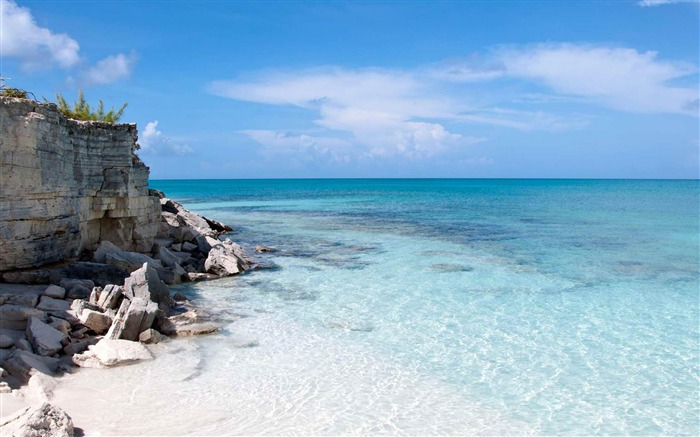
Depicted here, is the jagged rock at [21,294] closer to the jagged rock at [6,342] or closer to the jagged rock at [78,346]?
the jagged rock at [6,342]

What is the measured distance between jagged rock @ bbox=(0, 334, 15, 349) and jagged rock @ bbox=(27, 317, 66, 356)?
0.98 feet

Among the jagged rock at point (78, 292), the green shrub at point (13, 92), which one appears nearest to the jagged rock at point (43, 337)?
the jagged rock at point (78, 292)

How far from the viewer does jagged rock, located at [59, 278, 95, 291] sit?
12.2 meters

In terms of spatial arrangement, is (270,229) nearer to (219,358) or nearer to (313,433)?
(219,358)

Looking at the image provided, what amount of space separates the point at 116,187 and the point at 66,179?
281 centimetres

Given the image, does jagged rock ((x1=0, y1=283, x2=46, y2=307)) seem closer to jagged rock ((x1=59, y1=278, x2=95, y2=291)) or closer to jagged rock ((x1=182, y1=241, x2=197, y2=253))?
jagged rock ((x1=59, y1=278, x2=95, y2=291))

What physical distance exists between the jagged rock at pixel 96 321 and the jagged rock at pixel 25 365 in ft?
4.86

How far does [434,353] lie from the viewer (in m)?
10.4

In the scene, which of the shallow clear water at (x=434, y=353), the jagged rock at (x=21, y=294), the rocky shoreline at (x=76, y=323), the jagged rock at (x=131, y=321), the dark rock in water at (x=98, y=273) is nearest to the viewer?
the shallow clear water at (x=434, y=353)

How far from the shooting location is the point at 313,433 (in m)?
7.41

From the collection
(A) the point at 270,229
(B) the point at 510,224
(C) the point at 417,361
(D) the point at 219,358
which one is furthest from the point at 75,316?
(B) the point at 510,224

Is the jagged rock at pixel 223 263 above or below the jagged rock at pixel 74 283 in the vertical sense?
below

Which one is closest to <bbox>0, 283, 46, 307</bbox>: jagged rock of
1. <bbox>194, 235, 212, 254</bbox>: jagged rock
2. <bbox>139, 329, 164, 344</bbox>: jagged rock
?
<bbox>139, 329, 164, 344</bbox>: jagged rock

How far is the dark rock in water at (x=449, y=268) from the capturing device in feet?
59.6
